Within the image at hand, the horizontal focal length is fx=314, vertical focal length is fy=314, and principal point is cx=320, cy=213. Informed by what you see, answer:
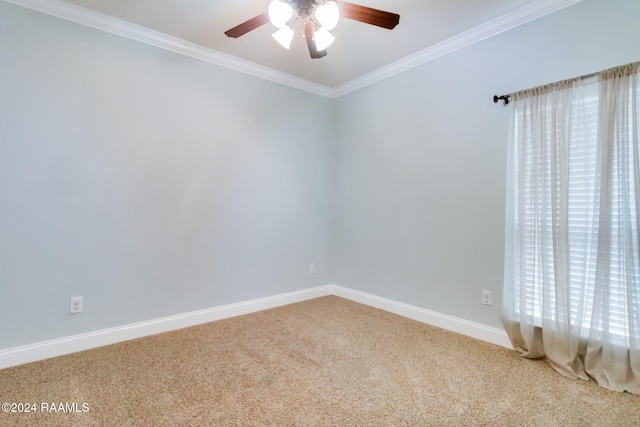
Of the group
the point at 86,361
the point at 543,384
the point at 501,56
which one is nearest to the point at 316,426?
the point at 543,384

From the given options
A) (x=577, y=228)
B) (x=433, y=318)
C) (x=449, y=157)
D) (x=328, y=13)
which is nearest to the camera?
(x=328, y=13)

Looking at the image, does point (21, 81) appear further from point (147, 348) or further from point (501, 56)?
point (501, 56)

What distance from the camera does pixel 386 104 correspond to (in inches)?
130

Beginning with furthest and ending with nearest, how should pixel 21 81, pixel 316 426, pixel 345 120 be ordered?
pixel 345 120 < pixel 21 81 < pixel 316 426

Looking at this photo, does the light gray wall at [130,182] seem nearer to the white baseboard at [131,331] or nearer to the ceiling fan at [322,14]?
the white baseboard at [131,331]

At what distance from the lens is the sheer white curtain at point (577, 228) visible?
1830 millimetres

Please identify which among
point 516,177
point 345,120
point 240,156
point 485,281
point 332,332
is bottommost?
point 332,332

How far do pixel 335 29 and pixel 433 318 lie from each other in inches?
103

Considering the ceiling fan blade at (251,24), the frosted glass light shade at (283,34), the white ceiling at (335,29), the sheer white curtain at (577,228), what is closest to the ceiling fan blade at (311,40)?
the frosted glass light shade at (283,34)

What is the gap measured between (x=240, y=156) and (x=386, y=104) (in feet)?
5.29

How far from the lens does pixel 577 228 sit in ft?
6.70

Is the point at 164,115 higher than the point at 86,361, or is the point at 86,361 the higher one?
the point at 164,115

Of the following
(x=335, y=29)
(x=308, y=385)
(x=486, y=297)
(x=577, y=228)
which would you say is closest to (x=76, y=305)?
(x=308, y=385)

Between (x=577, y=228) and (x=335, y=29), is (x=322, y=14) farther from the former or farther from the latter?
(x=577, y=228)
